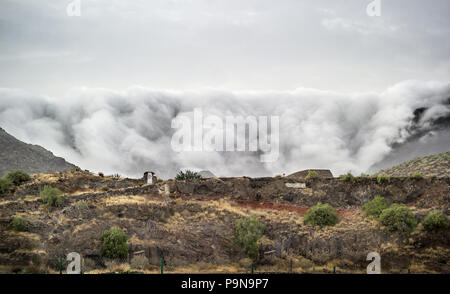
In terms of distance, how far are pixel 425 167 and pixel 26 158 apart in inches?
2874

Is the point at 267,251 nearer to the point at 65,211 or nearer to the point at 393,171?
the point at 65,211

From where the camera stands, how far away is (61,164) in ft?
321

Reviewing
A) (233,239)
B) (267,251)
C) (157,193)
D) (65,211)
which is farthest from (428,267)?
(65,211)

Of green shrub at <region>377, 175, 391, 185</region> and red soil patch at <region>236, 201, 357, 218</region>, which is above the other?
green shrub at <region>377, 175, 391, 185</region>

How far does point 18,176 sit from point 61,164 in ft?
148

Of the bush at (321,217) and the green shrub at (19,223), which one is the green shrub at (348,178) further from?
the green shrub at (19,223)

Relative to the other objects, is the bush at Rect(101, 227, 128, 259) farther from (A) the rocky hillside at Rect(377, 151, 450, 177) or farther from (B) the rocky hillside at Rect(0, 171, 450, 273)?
(A) the rocky hillside at Rect(377, 151, 450, 177)

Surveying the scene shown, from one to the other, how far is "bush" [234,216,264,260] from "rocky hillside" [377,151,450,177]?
123ft

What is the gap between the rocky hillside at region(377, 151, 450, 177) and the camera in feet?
228

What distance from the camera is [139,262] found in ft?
105

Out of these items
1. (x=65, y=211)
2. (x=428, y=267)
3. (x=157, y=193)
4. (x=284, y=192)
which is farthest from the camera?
(x=284, y=192)

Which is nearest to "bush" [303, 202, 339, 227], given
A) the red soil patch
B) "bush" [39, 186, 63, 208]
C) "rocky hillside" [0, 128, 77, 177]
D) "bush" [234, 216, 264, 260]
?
the red soil patch

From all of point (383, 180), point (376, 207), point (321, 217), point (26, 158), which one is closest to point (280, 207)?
point (321, 217)
